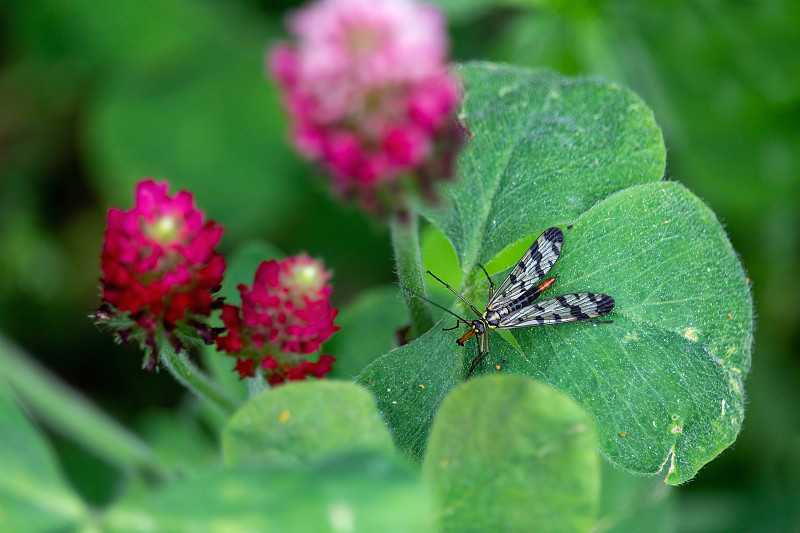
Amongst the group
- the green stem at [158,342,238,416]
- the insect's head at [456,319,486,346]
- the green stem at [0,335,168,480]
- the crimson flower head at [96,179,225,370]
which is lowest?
the insect's head at [456,319,486,346]

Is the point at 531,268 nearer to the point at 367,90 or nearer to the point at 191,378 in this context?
the point at 191,378

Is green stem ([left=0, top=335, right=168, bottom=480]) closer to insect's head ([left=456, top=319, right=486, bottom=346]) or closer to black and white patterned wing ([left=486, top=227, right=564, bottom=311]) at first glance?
insect's head ([left=456, top=319, right=486, bottom=346])

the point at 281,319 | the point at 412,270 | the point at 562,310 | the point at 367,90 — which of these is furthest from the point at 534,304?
the point at 367,90

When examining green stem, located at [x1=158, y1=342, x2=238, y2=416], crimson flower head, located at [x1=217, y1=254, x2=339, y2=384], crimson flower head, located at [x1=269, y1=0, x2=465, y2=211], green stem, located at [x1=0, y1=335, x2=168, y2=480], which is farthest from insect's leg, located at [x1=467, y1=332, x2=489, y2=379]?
green stem, located at [x1=0, y1=335, x2=168, y2=480]

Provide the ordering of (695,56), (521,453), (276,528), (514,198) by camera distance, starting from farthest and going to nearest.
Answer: (695,56) → (514,198) → (521,453) → (276,528)

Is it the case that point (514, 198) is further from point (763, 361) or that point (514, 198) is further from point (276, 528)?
point (763, 361)

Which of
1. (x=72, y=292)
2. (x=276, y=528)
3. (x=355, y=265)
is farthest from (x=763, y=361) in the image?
(x=72, y=292)
